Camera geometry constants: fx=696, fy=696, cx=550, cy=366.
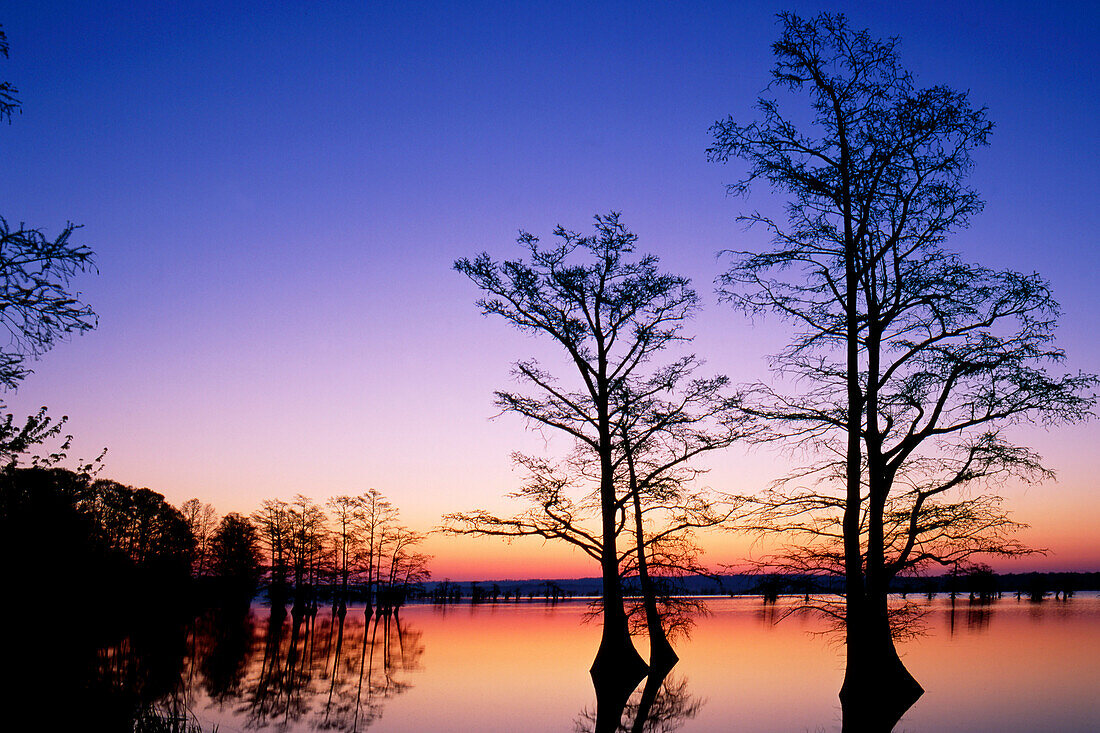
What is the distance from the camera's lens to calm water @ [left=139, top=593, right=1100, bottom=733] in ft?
46.7

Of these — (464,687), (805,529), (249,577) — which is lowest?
(249,577)

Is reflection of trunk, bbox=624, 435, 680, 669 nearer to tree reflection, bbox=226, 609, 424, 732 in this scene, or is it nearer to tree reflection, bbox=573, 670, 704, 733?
tree reflection, bbox=573, 670, 704, 733

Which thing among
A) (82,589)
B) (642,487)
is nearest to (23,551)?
(82,589)

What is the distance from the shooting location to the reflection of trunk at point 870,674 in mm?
13469

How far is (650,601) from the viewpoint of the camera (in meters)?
23.7

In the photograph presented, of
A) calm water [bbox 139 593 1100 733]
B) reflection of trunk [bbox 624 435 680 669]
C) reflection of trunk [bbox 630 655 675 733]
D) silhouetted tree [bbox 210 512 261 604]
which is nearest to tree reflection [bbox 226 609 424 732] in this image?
calm water [bbox 139 593 1100 733]

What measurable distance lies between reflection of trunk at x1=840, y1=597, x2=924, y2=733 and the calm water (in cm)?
45

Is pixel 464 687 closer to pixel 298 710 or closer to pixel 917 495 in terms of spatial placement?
pixel 298 710

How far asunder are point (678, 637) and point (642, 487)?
18.0m

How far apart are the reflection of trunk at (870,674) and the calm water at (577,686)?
1.47ft

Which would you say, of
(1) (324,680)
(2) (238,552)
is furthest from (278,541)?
(1) (324,680)

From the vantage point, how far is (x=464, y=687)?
19453 mm

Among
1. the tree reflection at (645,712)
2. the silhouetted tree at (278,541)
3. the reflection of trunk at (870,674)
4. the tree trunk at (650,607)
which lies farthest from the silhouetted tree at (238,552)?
the reflection of trunk at (870,674)

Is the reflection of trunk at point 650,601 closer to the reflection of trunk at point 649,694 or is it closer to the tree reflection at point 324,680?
the reflection of trunk at point 649,694
